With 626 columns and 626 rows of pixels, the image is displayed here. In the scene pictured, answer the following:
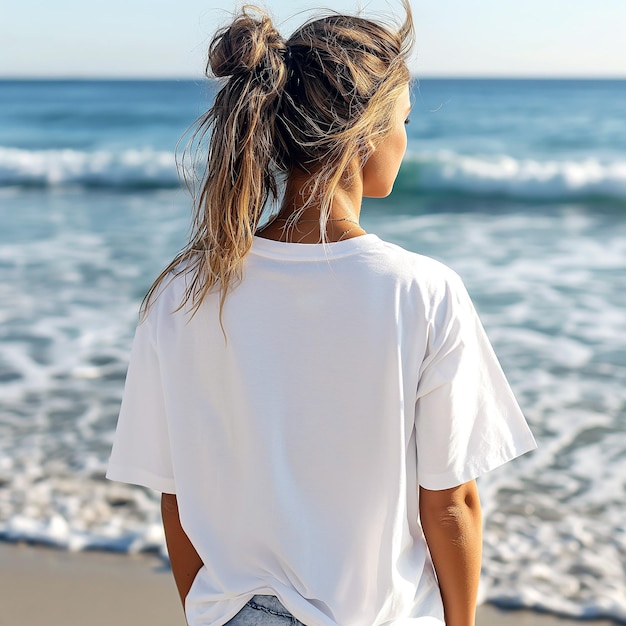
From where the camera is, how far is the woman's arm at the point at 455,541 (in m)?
1.11

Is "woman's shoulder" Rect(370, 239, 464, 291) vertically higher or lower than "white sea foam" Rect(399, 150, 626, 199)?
higher

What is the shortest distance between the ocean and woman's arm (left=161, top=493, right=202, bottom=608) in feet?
2.05

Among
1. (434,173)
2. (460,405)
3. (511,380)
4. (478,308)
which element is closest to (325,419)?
(460,405)

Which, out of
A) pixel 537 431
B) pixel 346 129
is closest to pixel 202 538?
pixel 346 129

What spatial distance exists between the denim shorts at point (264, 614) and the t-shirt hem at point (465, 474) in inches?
9.7

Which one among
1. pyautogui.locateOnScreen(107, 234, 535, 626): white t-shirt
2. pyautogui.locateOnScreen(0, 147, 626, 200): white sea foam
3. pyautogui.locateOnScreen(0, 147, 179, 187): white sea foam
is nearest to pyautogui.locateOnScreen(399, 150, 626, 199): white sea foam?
pyautogui.locateOnScreen(0, 147, 626, 200): white sea foam

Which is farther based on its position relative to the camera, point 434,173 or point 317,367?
point 434,173

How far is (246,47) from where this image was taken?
105cm

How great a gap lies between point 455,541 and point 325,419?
274mm

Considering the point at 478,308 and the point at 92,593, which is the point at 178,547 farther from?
the point at 478,308

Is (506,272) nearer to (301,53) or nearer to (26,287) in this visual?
(26,287)

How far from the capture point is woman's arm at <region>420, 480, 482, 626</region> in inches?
43.7

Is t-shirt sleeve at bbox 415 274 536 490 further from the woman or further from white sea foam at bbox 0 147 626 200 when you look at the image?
white sea foam at bbox 0 147 626 200

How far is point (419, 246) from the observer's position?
7.62 m
